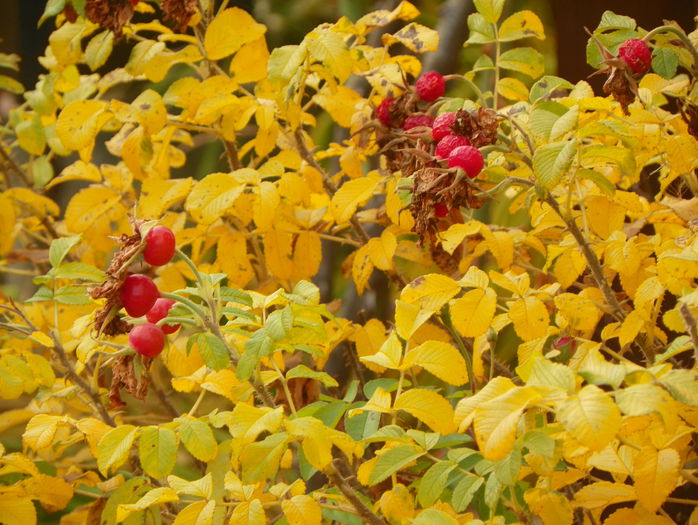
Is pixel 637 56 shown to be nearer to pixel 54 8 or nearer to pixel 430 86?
pixel 430 86

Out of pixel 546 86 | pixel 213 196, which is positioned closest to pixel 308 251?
pixel 213 196

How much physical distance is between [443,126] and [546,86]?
0.45ft

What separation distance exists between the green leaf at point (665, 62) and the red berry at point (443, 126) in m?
0.18

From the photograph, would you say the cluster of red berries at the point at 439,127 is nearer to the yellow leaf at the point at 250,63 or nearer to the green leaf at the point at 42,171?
the yellow leaf at the point at 250,63

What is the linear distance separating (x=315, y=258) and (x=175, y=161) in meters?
0.39

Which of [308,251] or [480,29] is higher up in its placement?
[480,29]

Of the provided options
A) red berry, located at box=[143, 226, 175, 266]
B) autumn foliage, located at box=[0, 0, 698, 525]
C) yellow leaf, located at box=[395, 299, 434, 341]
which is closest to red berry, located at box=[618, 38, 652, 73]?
autumn foliage, located at box=[0, 0, 698, 525]

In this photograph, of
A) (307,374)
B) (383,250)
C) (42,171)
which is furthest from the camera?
(42,171)

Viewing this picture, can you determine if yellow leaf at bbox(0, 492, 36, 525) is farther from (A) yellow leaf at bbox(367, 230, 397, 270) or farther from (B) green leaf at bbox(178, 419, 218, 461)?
(A) yellow leaf at bbox(367, 230, 397, 270)

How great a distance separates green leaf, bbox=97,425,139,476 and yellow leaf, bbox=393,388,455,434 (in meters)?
0.21

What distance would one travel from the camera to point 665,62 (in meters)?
0.72

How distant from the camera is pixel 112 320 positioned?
0.65 m

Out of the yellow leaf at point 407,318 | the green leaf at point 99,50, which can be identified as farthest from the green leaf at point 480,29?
the green leaf at point 99,50

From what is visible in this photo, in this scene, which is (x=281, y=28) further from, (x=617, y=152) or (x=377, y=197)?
(x=617, y=152)
